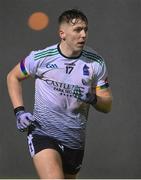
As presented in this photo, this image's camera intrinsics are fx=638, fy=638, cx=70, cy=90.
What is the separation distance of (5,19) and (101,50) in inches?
48.0

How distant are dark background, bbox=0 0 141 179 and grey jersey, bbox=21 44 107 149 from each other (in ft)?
9.20

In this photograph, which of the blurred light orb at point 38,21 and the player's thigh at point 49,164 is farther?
the blurred light orb at point 38,21

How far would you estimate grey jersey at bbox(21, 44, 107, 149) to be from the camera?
4824mm

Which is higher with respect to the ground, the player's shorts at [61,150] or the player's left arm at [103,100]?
the player's left arm at [103,100]

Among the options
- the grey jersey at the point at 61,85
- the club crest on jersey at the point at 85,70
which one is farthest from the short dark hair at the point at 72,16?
the club crest on jersey at the point at 85,70

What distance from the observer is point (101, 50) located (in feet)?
25.2

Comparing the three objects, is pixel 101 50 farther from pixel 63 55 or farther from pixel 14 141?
pixel 63 55

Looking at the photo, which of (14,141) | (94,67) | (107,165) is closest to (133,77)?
(107,165)

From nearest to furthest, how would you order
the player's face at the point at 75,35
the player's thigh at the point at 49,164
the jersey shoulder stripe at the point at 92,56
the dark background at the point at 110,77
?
the player's thigh at the point at 49,164, the player's face at the point at 75,35, the jersey shoulder stripe at the point at 92,56, the dark background at the point at 110,77

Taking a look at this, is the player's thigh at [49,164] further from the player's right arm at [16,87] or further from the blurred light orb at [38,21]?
the blurred light orb at [38,21]

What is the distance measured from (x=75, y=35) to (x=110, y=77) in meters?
2.99

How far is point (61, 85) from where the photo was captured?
4820mm

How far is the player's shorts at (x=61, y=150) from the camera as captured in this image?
469 centimetres

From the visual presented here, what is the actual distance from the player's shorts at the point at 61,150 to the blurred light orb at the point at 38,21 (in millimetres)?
2955
